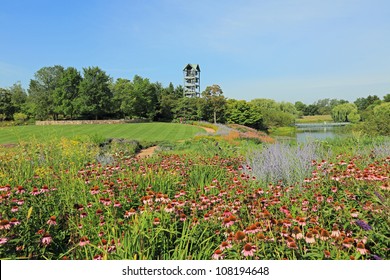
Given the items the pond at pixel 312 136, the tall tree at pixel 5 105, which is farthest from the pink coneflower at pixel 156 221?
the tall tree at pixel 5 105

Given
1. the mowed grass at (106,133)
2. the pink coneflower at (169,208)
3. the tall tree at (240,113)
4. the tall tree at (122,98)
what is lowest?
the mowed grass at (106,133)

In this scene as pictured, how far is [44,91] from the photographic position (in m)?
40.9

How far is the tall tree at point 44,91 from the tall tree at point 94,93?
4380mm

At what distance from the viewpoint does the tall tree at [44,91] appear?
39.3 meters

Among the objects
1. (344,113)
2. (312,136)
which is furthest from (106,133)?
(344,113)

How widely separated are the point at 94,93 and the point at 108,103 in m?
3.02

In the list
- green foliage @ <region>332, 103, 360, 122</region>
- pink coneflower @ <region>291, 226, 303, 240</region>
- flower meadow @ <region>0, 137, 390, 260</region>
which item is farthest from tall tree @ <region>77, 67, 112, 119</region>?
green foliage @ <region>332, 103, 360, 122</region>

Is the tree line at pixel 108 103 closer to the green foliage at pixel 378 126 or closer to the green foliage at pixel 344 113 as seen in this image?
the green foliage at pixel 344 113

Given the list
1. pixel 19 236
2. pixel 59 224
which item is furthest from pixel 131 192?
pixel 19 236

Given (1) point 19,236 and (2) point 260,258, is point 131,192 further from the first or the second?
(2) point 260,258

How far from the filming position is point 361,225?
1988 millimetres

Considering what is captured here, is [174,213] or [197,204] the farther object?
[197,204]

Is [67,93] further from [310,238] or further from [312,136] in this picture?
[310,238]
